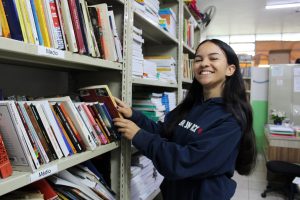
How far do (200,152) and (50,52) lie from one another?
69 centimetres

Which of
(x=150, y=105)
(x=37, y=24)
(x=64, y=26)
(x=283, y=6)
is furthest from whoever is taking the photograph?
(x=283, y=6)

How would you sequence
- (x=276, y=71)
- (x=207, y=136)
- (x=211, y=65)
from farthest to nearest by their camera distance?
(x=276, y=71)
(x=211, y=65)
(x=207, y=136)

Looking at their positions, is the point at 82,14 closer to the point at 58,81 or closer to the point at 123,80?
the point at 123,80

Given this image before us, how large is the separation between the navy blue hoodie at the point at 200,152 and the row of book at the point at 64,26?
444 mm

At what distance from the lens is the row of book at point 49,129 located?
0.75 meters

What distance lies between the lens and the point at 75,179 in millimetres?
1064

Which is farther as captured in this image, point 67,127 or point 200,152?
Result: point 200,152

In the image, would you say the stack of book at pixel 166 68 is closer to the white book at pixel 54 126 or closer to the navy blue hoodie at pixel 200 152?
the navy blue hoodie at pixel 200 152

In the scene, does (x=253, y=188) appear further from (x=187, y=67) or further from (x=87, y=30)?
(x=87, y=30)

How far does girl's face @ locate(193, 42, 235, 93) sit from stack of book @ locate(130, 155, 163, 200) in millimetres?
712

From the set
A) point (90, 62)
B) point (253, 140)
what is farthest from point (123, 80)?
point (253, 140)

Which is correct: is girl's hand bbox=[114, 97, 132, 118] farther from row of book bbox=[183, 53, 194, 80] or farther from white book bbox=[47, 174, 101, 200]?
row of book bbox=[183, 53, 194, 80]

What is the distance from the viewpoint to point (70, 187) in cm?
102

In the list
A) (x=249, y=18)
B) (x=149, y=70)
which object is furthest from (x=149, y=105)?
(x=249, y=18)
